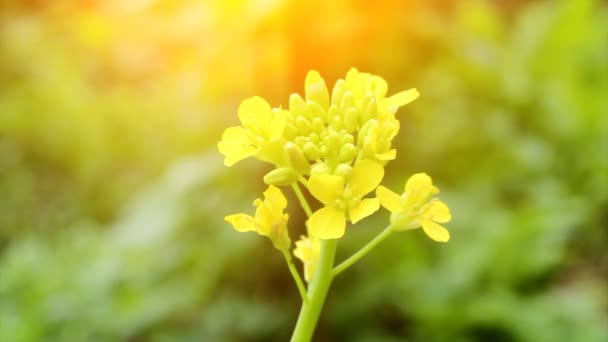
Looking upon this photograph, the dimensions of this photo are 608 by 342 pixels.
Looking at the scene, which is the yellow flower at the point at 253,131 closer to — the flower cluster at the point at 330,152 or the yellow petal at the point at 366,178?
the flower cluster at the point at 330,152

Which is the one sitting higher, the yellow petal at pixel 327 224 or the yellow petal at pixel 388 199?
the yellow petal at pixel 388 199

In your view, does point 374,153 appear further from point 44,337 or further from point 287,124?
point 44,337

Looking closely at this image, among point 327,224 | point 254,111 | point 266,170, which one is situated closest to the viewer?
point 327,224

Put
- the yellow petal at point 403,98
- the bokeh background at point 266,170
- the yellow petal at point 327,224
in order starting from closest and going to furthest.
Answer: the yellow petal at point 327,224
the yellow petal at point 403,98
the bokeh background at point 266,170

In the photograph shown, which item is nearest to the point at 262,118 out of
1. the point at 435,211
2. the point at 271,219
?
the point at 271,219

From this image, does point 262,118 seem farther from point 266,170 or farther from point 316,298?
point 266,170

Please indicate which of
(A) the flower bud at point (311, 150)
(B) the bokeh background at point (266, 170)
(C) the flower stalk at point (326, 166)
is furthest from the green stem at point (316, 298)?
(B) the bokeh background at point (266, 170)

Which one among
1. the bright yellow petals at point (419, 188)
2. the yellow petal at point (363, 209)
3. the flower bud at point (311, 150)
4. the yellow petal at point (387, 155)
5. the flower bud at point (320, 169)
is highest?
the flower bud at point (311, 150)
